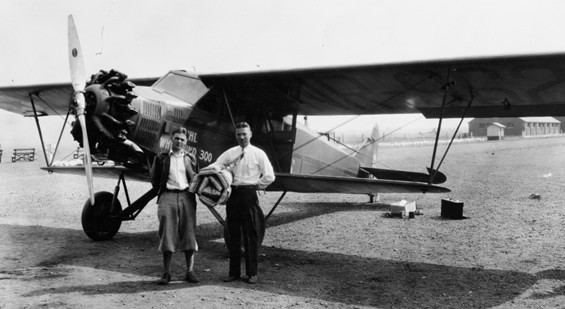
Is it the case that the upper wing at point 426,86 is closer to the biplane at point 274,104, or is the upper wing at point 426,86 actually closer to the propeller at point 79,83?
the biplane at point 274,104

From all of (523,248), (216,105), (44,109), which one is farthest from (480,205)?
(44,109)

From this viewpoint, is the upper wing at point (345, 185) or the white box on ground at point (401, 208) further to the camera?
the white box on ground at point (401, 208)

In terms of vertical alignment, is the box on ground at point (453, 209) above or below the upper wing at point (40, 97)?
below

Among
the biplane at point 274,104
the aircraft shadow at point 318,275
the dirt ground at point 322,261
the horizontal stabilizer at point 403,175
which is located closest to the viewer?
the dirt ground at point 322,261

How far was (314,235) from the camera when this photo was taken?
354 inches

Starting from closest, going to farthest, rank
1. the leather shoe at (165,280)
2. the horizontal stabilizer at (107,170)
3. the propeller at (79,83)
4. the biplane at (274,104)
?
the leather shoe at (165,280), the propeller at (79,83), the biplane at (274,104), the horizontal stabilizer at (107,170)

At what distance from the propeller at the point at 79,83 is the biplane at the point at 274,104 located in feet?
0.04

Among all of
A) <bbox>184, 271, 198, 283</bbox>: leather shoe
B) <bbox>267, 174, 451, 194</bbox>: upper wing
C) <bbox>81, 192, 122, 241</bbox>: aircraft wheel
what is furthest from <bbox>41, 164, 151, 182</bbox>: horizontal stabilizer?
<bbox>184, 271, 198, 283</bbox>: leather shoe

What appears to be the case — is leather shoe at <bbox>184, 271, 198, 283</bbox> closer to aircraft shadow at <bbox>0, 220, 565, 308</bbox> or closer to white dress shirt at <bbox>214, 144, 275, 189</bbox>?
aircraft shadow at <bbox>0, 220, 565, 308</bbox>

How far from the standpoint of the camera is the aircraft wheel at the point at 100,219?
26.0 feet

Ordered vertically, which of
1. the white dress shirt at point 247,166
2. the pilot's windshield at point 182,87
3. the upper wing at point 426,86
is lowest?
the white dress shirt at point 247,166

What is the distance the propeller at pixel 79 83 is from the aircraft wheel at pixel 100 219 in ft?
5.31

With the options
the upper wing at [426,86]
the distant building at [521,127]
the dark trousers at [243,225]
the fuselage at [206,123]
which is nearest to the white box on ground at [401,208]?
the fuselage at [206,123]

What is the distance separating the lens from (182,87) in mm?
7645
